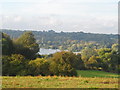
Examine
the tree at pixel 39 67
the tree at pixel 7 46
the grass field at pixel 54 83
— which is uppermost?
the tree at pixel 7 46

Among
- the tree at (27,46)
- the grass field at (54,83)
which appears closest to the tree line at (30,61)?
the tree at (27,46)

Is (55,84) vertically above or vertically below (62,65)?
above

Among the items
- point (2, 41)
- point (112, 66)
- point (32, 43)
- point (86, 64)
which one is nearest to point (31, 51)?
point (32, 43)

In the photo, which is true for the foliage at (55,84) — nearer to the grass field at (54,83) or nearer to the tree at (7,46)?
the grass field at (54,83)

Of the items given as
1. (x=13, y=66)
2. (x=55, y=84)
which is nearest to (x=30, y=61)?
(x=13, y=66)

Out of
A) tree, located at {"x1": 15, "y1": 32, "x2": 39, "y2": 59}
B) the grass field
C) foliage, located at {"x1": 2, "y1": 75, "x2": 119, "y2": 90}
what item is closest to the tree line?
tree, located at {"x1": 15, "y1": 32, "x2": 39, "y2": 59}

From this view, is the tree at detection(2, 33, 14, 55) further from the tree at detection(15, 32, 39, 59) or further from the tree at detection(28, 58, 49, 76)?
the tree at detection(28, 58, 49, 76)

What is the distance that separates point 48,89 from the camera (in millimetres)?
10586

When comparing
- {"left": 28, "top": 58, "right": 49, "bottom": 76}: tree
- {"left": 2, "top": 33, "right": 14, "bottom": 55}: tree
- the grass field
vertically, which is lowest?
{"left": 28, "top": 58, "right": 49, "bottom": 76}: tree

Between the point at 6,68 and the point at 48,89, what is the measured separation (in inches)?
771

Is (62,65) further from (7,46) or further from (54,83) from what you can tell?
(54,83)

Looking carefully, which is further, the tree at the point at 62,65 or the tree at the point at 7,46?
the tree at the point at 7,46

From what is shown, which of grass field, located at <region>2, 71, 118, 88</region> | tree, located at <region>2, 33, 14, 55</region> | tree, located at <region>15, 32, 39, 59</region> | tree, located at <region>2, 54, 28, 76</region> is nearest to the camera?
grass field, located at <region>2, 71, 118, 88</region>

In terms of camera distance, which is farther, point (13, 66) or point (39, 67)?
point (39, 67)
